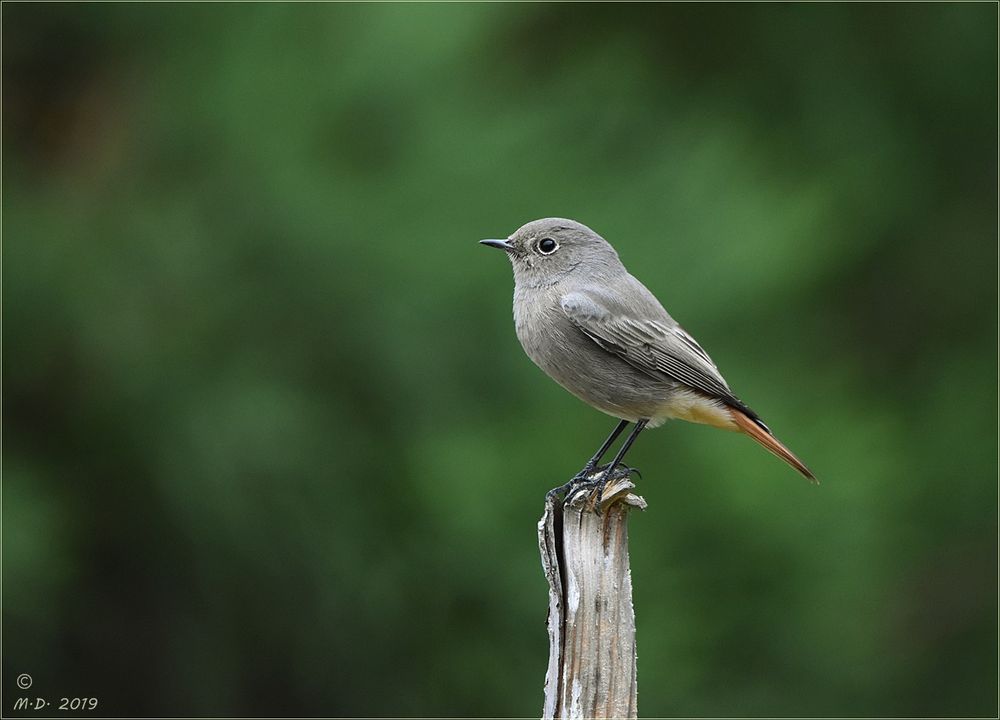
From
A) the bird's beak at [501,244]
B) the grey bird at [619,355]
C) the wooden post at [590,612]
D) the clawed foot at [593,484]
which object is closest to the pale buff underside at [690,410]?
the grey bird at [619,355]

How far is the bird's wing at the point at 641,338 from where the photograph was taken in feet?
16.7

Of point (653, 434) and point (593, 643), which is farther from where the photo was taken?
point (653, 434)

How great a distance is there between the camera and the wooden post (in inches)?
143

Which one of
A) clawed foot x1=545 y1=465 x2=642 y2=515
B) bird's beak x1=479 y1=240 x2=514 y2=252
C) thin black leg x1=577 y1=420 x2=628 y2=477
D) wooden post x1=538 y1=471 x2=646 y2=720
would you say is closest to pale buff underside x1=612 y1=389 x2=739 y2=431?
thin black leg x1=577 y1=420 x2=628 y2=477

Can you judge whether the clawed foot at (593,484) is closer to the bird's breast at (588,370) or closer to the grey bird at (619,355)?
the grey bird at (619,355)

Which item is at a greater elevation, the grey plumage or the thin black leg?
the grey plumage

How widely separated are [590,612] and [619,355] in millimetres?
1612

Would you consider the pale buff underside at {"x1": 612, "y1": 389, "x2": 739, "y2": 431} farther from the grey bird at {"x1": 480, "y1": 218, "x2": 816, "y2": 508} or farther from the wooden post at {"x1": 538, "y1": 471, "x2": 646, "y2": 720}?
the wooden post at {"x1": 538, "y1": 471, "x2": 646, "y2": 720}

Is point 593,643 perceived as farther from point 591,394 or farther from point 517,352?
point 517,352

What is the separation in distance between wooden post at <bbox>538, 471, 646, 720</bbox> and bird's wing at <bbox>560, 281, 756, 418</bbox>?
1.13m

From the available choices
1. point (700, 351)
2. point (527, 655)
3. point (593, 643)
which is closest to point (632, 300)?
point (700, 351)

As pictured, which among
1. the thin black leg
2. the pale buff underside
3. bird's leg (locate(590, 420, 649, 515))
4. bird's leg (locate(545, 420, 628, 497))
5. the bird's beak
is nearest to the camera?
bird's leg (locate(590, 420, 649, 515))

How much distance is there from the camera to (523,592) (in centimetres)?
668

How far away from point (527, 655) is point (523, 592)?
0.39 metres
